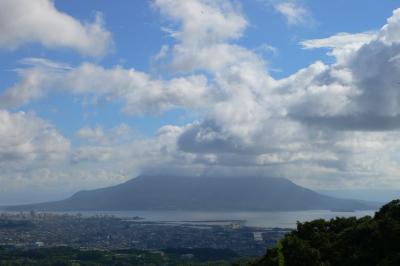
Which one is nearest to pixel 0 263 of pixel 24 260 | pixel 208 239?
pixel 24 260

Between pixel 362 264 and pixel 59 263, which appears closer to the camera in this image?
pixel 362 264

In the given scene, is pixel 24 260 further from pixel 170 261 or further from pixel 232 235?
pixel 232 235

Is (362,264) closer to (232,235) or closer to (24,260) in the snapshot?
(24,260)

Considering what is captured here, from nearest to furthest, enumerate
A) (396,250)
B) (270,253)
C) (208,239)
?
1. (396,250)
2. (270,253)
3. (208,239)

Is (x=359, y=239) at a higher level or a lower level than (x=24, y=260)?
higher

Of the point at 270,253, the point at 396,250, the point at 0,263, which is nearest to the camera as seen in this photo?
the point at 396,250

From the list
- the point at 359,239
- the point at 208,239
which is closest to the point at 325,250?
the point at 359,239

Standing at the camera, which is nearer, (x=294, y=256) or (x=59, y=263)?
(x=294, y=256)
